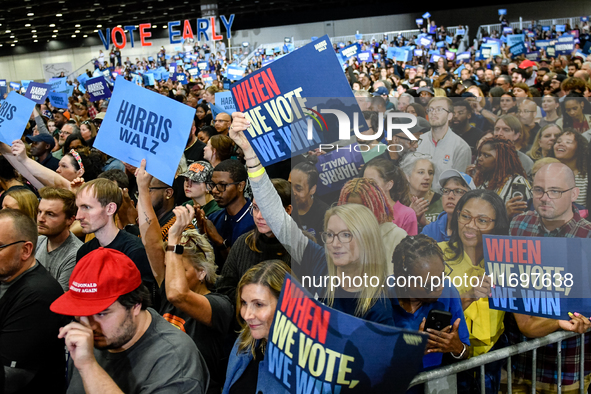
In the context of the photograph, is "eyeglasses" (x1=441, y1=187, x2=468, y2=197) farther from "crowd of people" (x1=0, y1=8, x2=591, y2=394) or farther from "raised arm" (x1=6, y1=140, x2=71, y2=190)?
"raised arm" (x1=6, y1=140, x2=71, y2=190)

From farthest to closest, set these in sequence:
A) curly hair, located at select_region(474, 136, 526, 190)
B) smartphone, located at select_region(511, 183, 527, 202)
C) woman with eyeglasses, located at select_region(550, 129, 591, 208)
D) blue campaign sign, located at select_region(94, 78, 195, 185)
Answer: woman with eyeglasses, located at select_region(550, 129, 591, 208), curly hair, located at select_region(474, 136, 526, 190), smartphone, located at select_region(511, 183, 527, 202), blue campaign sign, located at select_region(94, 78, 195, 185)

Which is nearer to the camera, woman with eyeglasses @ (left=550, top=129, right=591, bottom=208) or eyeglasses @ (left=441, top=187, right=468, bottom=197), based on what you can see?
eyeglasses @ (left=441, top=187, right=468, bottom=197)

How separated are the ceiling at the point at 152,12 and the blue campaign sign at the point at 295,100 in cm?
3059

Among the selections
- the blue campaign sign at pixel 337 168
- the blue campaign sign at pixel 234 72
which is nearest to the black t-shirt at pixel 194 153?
the blue campaign sign at pixel 337 168

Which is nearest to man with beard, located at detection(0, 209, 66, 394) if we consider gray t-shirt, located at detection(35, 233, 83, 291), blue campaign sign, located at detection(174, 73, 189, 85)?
gray t-shirt, located at detection(35, 233, 83, 291)

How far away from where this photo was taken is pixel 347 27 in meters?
38.0

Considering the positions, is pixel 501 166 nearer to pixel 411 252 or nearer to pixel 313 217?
pixel 313 217

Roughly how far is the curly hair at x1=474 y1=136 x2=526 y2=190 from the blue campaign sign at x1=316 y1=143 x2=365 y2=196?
35.8 inches

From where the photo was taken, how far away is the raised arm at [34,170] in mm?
4512

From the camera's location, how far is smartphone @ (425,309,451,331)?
215cm

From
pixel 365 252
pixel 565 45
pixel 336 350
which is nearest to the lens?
pixel 336 350

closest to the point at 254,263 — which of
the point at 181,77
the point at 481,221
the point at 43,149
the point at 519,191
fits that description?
the point at 481,221

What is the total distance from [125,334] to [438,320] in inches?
49.7

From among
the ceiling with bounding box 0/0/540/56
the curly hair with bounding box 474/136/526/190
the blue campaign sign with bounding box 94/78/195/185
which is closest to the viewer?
the blue campaign sign with bounding box 94/78/195/185
